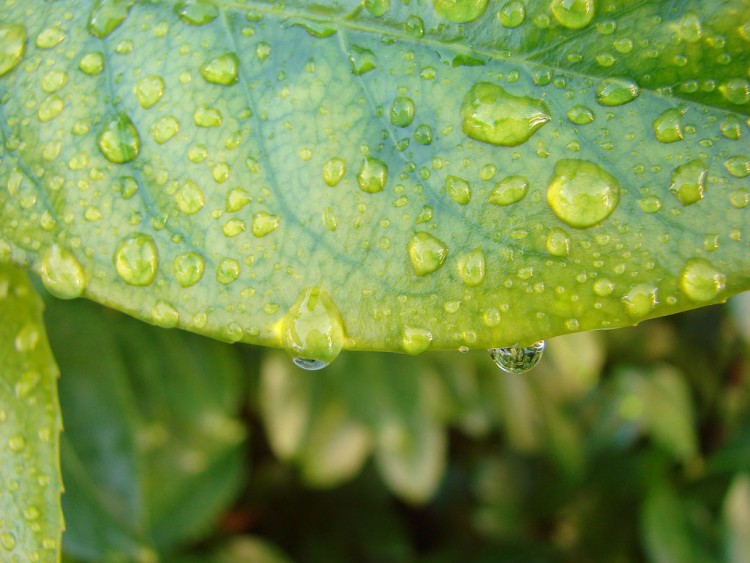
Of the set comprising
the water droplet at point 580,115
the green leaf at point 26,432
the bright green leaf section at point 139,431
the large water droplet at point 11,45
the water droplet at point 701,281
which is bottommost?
the bright green leaf section at point 139,431

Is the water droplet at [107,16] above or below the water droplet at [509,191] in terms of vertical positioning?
above

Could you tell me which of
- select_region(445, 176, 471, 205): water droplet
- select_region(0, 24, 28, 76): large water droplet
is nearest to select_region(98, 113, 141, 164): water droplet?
select_region(0, 24, 28, 76): large water droplet

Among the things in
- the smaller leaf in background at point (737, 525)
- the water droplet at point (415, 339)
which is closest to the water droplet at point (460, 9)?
the water droplet at point (415, 339)

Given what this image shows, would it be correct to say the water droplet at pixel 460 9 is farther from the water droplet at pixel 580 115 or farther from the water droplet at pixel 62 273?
the water droplet at pixel 62 273

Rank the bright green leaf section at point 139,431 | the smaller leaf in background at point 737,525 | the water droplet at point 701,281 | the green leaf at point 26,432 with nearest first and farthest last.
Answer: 1. the water droplet at point 701,281
2. the green leaf at point 26,432
3. the bright green leaf section at point 139,431
4. the smaller leaf in background at point 737,525

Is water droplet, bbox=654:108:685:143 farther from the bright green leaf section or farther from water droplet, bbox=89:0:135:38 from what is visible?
the bright green leaf section

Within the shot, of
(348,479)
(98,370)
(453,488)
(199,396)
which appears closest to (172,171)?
(98,370)
